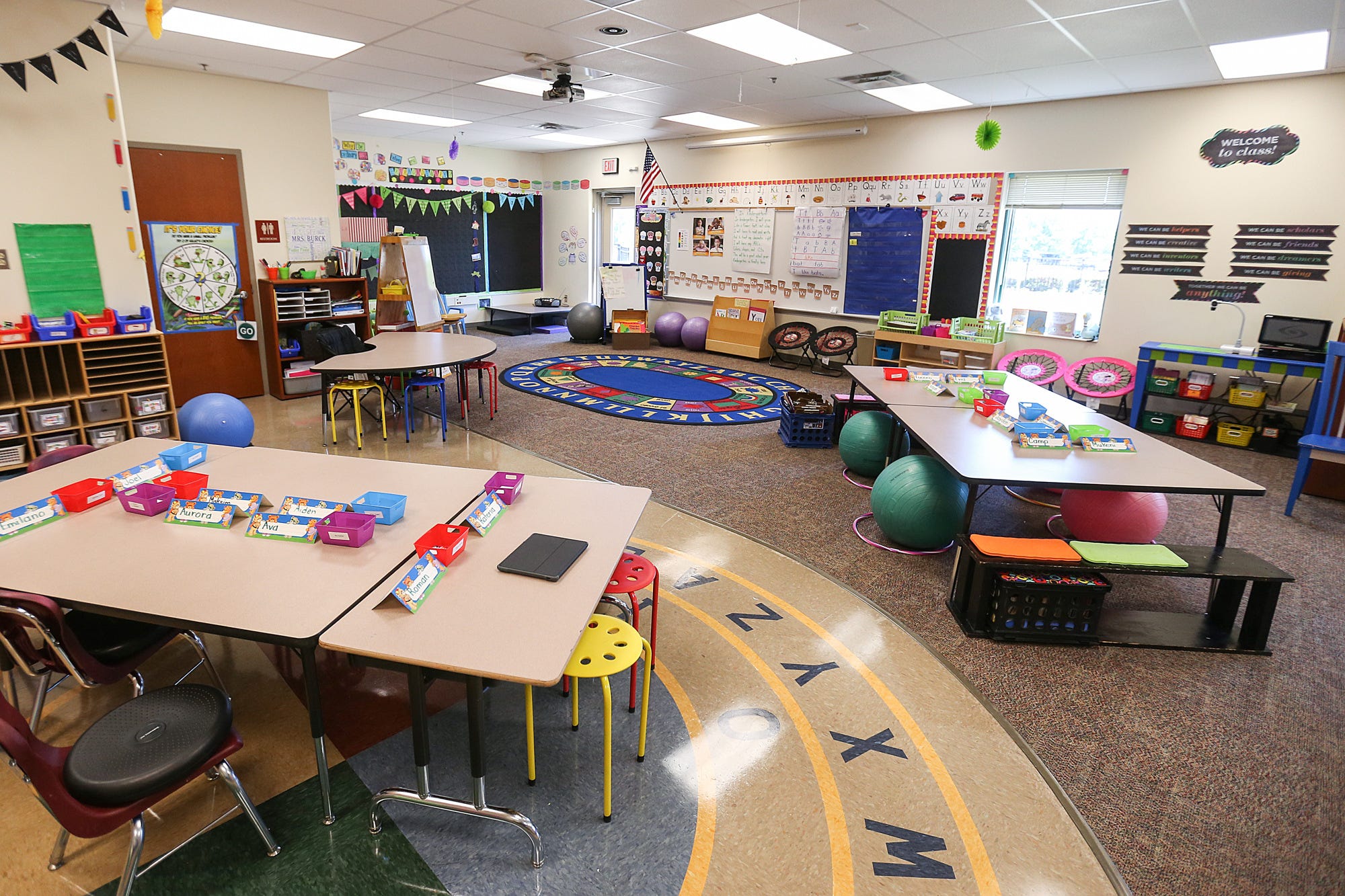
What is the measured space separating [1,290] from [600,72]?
4.91m

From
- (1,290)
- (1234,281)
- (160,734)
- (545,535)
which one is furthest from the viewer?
(1234,281)

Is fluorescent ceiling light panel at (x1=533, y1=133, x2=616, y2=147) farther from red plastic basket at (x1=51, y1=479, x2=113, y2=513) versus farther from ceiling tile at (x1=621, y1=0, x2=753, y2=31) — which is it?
red plastic basket at (x1=51, y1=479, x2=113, y2=513)

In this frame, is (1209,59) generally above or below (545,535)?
above

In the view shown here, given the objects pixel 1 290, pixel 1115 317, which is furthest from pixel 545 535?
pixel 1115 317

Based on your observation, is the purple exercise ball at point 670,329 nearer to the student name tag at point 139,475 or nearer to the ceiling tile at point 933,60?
the ceiling tile at point 933,60

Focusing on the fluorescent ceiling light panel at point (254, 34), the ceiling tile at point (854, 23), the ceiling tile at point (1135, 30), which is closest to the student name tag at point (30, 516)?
the fluorescent ceiling light panel at point (254, 34)

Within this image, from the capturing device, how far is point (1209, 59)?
5402 millimetres

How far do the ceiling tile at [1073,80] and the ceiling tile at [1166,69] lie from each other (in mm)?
107

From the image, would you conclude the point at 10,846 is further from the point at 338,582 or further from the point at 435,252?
the point at 435,252

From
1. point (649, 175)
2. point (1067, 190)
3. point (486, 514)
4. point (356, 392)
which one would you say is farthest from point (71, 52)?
point (1067, 190)

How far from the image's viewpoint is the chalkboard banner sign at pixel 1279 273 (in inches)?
239

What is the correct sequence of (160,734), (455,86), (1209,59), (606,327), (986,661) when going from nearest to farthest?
1. (160,734)
2. (986,661)
3. (1209,59)
4. (455,86)
5. (606,327)

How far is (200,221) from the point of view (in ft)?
21.9

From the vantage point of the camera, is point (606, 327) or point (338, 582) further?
point (606, 327)
